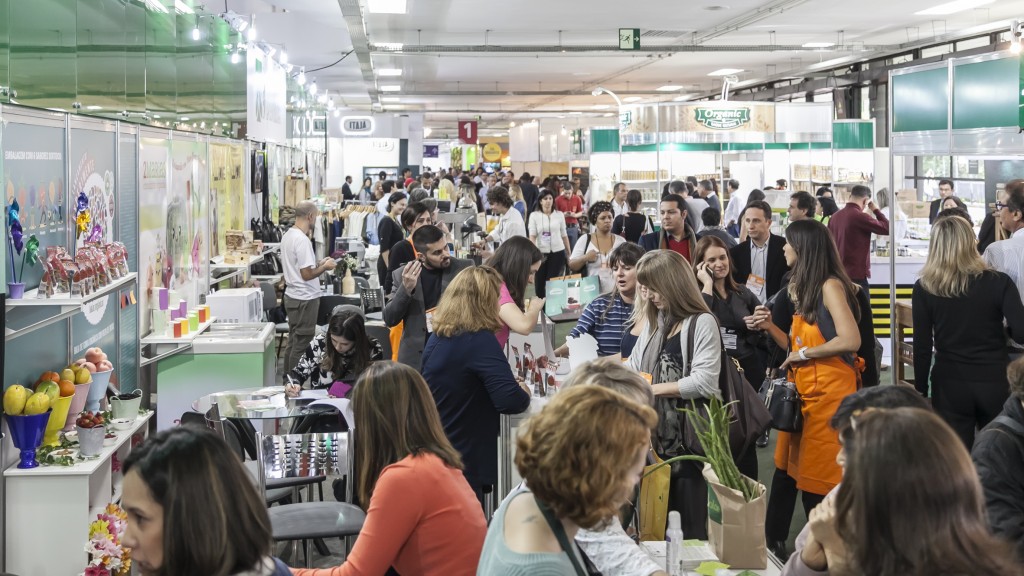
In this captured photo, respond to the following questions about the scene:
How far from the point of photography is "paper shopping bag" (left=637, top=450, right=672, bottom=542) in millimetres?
3631

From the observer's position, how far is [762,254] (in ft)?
22.4

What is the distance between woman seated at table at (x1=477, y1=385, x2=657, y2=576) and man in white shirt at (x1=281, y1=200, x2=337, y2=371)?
257 inches

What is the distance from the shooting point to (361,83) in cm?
2433

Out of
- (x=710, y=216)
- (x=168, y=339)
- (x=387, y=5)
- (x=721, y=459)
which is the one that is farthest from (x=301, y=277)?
(x=721, y=459)

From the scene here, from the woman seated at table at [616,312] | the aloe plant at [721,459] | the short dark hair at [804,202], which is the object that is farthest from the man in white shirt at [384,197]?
the aloe plant at [721,459]

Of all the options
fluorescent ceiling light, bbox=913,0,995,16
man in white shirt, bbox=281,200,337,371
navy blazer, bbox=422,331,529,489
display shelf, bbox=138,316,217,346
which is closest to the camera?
navy blazer, bbox=422,331,529,489

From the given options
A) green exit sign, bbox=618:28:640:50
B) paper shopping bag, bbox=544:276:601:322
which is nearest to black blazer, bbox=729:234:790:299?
paper shopping bag, bbox=544:276:601:322

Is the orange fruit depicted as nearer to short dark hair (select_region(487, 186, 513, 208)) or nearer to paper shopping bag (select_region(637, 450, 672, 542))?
paper shopping bag (select_region(637, 450, 672, 542))

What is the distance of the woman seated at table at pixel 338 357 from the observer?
197 inches

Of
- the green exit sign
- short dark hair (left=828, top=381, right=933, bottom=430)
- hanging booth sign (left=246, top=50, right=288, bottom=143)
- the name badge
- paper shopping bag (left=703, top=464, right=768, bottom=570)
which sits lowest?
paper shopping bag (left=703, top=464, right=768, bottom=570)

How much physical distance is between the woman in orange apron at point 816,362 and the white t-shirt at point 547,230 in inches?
252

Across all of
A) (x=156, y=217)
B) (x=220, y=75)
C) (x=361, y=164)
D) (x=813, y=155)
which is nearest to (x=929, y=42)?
(x=813, y=155)

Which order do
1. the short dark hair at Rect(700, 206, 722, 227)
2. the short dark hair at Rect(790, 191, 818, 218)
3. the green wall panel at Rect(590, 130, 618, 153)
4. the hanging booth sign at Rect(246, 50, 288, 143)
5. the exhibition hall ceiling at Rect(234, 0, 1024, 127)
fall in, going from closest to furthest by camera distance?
1. the short dark hair at Rect(790, 191, 818, 218)
2. the short dark hair at Rect(700, 206, 722, 227)
3. the hanging booth sign at Rect(246, 50, 288, 143)
4. the exhibition hall ceiling at Rect(234, 0, 1024, 127)
5. the green wall panel at Rect(590, 130, 618, 153)

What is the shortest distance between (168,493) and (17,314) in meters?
2.59
